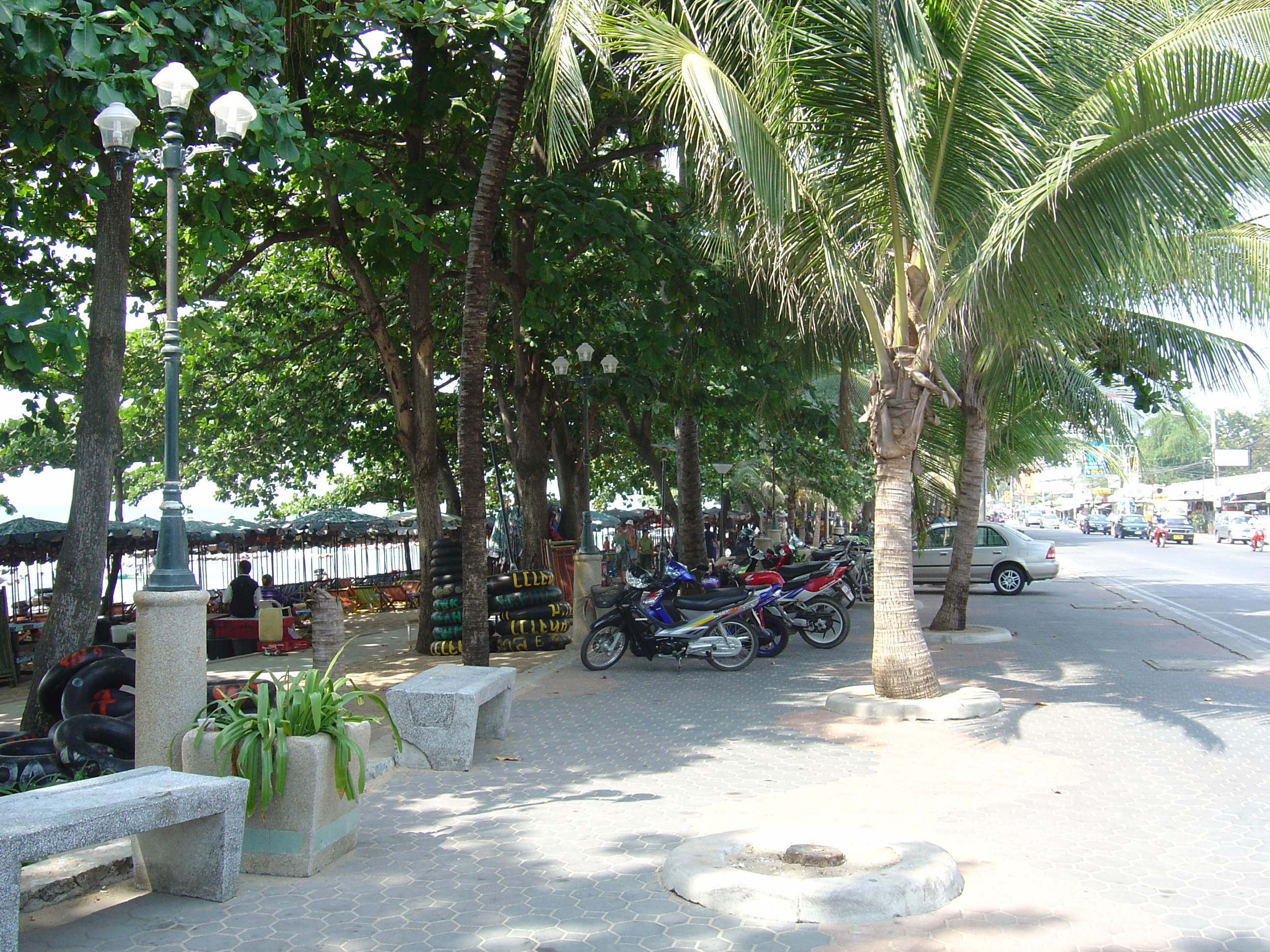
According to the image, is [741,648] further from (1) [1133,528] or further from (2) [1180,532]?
(1) [1133,528]

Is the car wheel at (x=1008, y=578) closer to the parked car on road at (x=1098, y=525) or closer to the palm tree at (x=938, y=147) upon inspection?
the palm tree at (x=938, y=147)

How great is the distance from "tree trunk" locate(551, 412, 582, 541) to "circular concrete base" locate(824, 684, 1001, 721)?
39.3ft

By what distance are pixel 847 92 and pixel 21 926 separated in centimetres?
827

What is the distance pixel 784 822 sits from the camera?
610 centimetres

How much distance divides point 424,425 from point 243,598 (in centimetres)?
511

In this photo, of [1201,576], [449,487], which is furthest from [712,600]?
[1201,576]

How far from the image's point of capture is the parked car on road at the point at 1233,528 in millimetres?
49875

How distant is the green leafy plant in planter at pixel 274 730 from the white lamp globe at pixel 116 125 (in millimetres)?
3493

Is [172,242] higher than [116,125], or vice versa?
[116,125]

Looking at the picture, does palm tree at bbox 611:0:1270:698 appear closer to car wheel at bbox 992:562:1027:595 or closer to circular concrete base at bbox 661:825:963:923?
circular concrete base at bbox 661:825:963:923

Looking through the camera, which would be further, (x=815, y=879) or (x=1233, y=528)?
(x=1233, y=528)

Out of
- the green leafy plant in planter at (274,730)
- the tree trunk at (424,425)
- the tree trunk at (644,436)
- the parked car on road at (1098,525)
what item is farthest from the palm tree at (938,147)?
the parked car on road at (1098,525)

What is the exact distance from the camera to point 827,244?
9.09 meters

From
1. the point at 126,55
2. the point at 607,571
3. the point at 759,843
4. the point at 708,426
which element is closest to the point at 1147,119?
the point at 759,843
